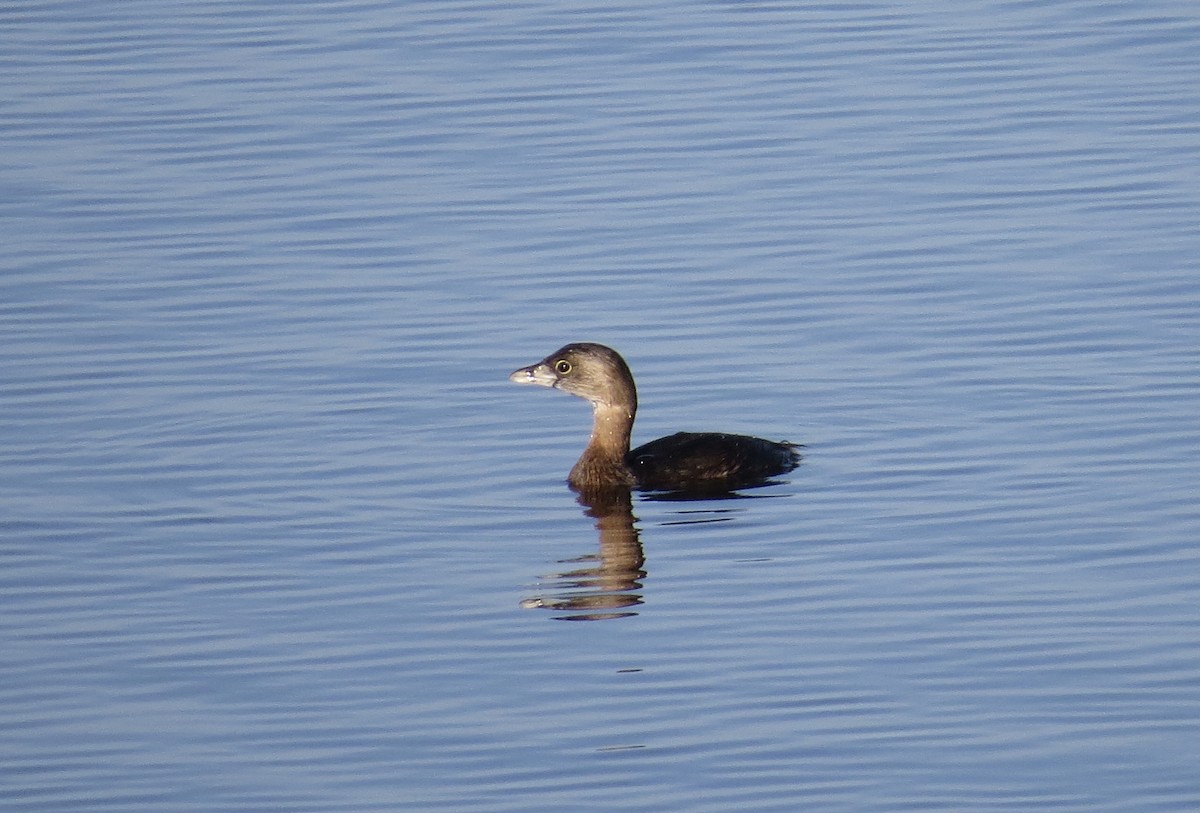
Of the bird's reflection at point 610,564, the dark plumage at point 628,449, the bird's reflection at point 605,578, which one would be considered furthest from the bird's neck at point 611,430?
the bird's reflection at point 605,578

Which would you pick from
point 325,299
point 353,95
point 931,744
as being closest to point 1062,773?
point 931,744

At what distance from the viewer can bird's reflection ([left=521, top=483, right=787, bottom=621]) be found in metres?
12.1

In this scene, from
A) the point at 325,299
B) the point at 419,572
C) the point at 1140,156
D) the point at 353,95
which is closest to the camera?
the point at 419,572

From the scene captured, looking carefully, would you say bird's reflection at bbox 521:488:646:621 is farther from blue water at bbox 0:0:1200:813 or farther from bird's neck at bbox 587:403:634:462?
bird's neck at bbox 587:403:634:462

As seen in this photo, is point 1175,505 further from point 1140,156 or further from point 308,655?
point 1140,156

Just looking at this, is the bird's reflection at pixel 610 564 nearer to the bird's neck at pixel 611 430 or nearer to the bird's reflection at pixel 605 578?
the bird's reflection at pixel 605 578

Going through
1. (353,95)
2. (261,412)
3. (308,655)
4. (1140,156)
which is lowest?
(308,655)

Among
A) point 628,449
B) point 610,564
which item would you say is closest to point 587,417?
point 628,449

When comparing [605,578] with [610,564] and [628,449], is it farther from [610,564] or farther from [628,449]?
[628,449]

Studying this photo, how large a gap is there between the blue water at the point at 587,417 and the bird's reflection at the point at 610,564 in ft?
0.16

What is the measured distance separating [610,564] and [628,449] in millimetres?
2320

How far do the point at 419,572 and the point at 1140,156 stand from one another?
11099 millimetres

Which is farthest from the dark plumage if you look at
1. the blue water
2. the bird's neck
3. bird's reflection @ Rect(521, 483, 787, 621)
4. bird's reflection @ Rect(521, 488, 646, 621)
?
bird's reflection @ Rect(521, 488, 646, 621)

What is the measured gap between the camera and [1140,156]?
21.8 metres
